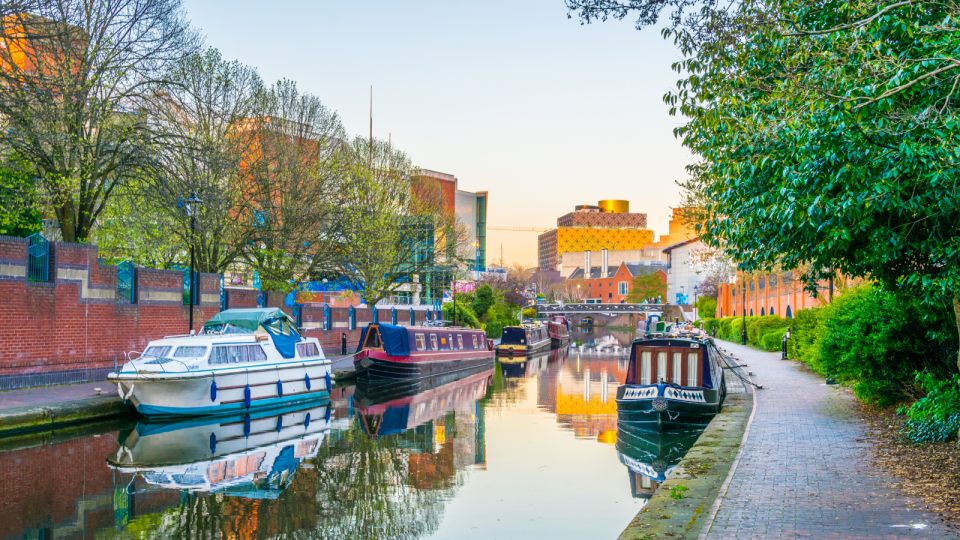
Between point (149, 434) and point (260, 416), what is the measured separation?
12.8 feet

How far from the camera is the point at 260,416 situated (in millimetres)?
20297

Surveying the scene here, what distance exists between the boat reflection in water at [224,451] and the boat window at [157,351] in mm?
1680

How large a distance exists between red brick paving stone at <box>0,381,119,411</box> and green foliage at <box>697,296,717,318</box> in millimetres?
70947

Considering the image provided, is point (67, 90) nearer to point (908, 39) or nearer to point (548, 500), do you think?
point (548, 500)

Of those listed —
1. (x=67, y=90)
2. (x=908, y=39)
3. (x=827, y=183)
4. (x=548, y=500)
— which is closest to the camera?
(x=827, y=183)

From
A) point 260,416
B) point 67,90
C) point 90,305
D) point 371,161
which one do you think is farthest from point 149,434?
point 371,161

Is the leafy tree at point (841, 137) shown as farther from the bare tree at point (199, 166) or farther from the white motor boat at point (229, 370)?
the bare tree at point (199, 166)

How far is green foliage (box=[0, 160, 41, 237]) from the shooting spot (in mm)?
18844

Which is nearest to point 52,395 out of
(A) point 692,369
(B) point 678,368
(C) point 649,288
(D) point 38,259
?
(D) point 38,259

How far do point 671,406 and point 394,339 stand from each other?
596 inches

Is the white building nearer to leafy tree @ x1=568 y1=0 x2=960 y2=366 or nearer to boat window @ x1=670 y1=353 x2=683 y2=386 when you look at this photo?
boat window @ x1=670 y1=353 x2=683 y2=386

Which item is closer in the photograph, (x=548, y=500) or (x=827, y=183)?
(x=827, y=183)

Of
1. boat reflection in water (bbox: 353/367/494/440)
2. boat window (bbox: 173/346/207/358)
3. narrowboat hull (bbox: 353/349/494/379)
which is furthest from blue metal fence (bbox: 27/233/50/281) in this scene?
narrowboat hull (bbox: 353/349/494/379)

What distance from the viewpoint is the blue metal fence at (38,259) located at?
19312 millimetres
